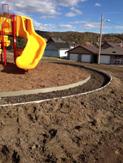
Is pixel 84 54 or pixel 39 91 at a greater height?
pixel 39 91

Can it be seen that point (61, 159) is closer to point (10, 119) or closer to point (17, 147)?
point (17, 147)

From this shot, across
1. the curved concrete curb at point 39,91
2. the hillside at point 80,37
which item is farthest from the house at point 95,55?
the hillside at point 80,37

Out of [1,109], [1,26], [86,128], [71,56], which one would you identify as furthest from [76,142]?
[71,56]

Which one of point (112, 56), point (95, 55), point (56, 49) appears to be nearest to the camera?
point (112, 56)

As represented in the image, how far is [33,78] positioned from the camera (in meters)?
21.1

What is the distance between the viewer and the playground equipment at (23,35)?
22.1m

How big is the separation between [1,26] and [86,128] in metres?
10.9

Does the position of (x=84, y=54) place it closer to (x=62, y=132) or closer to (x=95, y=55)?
(x=95, y=55)

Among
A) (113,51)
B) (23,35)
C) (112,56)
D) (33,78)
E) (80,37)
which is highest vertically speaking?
(23,35)

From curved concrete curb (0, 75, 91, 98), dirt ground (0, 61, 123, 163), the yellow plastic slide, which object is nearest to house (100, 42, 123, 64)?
the yellow plastic slide

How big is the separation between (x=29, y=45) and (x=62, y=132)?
10260mm

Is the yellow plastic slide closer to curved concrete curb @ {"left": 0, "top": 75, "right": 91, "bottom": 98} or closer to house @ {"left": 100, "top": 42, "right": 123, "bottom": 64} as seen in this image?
curved concrete curb @ {"left": 0, "top": 75, "right": 91, "bottom": 98}

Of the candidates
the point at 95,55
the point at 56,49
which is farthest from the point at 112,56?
the point at 56,49

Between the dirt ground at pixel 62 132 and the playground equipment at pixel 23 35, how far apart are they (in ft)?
19.8
